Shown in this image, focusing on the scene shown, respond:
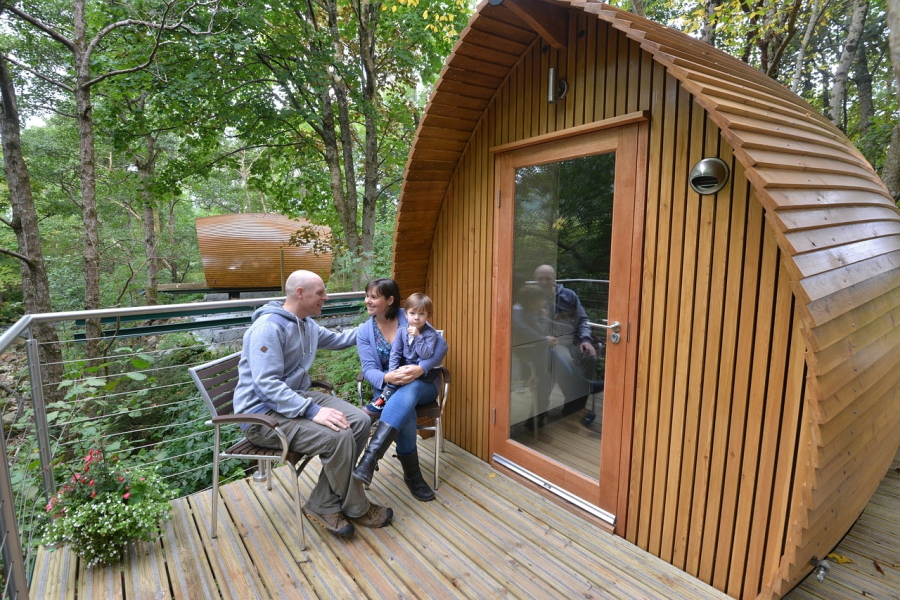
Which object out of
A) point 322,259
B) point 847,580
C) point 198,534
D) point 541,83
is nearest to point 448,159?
point 541,83

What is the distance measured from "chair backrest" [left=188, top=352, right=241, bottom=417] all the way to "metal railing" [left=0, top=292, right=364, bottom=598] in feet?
0.60

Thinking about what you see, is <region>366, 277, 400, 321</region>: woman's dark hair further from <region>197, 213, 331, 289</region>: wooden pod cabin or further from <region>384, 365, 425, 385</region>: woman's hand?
<region>197, 213, 331, 289</region>: wooden pod cabin

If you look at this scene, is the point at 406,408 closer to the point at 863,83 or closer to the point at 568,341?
the point at 568,341

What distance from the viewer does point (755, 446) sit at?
6.56 ft

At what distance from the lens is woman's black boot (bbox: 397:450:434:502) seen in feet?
9.69

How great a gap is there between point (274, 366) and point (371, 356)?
0.74 m

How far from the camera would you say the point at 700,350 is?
2.17 m

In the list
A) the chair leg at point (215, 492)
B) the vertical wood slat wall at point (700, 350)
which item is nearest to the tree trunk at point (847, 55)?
the vertical wood slat wall at point (700, 350)

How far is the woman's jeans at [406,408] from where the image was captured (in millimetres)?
2779

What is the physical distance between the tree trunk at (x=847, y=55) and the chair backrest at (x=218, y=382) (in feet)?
26.2

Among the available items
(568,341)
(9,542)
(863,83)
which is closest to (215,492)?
(9,542)

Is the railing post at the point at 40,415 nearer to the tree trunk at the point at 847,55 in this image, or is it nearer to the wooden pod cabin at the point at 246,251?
the wooden pod cabin at the point at 246,251

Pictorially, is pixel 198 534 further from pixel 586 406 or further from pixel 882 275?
pixel 882 275

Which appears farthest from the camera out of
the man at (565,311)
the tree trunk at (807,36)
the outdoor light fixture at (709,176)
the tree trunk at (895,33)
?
the tree trunk at (807,36)
